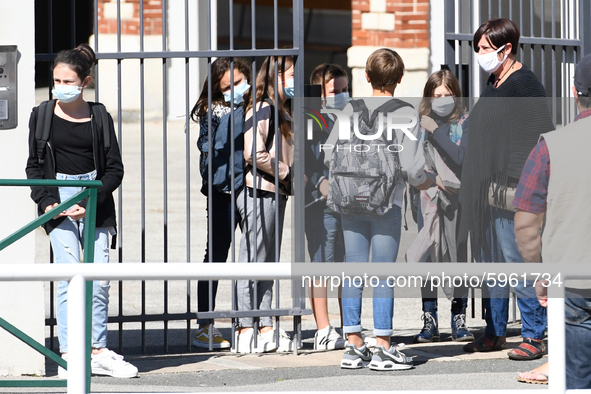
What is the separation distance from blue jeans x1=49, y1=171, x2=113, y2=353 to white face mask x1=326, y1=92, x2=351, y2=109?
1463 millimetres

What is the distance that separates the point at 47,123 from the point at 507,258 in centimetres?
266

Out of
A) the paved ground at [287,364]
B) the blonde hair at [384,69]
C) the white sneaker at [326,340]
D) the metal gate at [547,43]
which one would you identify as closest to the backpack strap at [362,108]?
the blonde hair at [384,69]

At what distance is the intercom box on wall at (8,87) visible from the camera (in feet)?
16.0

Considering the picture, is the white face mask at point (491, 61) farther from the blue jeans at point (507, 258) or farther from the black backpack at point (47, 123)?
the black backpack at point (47, 123)

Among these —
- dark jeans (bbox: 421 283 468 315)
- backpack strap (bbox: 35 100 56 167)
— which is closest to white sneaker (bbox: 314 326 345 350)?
dark jeans (bbox: 421 283 468 315)

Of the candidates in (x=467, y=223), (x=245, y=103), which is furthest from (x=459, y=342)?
(x=245, y=103)

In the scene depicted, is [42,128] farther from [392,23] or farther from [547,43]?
[392,23]

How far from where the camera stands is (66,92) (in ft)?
15.8

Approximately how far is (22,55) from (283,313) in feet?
6.77

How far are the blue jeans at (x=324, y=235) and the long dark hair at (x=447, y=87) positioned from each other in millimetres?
846

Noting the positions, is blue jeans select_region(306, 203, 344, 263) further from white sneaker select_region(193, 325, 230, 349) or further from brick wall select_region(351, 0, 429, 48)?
brick wall select_region(351, 0, 429, 48)

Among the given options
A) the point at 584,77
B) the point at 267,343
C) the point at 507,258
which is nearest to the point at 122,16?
the point at 267,343

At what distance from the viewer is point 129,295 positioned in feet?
24.0

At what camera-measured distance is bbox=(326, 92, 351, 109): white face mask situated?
210 inches
